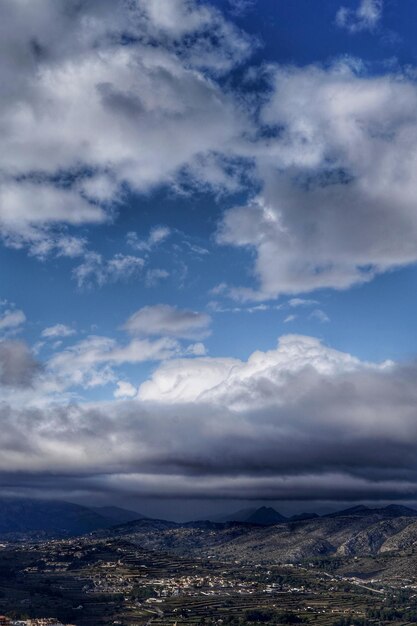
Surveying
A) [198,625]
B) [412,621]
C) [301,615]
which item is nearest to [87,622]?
[198,625]

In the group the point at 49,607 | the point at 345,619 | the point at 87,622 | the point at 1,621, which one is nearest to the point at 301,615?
the point at 345,619

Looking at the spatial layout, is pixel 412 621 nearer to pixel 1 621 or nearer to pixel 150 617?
pixel 150 617

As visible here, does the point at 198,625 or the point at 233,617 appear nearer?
the point at 198,625

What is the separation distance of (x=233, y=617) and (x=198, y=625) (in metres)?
17.8

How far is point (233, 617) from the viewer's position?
187 m

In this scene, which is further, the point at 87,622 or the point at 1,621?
the point at 87,622

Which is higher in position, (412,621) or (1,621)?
(1,621)

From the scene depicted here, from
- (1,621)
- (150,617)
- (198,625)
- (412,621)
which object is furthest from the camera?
(412,621)

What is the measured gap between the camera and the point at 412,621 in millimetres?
198375

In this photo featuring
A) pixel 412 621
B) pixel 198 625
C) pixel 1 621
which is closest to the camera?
pixel 1 621

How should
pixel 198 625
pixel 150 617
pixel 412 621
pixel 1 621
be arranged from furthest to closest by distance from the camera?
pixel 412 621
pixel 150 617
pixel 198 625
pixel 1 621

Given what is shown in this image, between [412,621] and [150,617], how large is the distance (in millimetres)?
85390

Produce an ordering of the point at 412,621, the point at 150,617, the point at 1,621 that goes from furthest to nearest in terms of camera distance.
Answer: the point at 412,621, the point at 150,617, the point at 1,621

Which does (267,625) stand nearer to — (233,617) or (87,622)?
(233,617)
